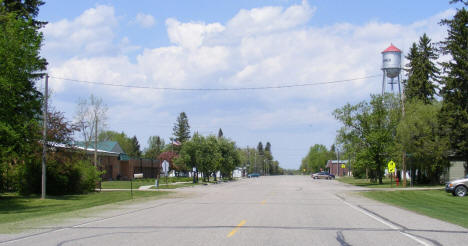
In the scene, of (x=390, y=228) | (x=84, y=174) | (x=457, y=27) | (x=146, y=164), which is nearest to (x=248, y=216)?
(x=390, y=228)

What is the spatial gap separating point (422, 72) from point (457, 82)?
919 inches

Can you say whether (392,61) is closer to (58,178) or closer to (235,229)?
(58,178)

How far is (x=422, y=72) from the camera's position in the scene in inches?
2228

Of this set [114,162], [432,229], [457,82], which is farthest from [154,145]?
[432,229]

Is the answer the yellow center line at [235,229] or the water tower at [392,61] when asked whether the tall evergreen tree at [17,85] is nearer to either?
the yellow center line at [235,229]

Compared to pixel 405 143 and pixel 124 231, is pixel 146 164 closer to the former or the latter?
pixel 405 143

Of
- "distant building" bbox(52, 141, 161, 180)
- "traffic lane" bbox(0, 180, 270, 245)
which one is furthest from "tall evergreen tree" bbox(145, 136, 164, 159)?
"traffic lane" bbox(0, 180, 270, 245)

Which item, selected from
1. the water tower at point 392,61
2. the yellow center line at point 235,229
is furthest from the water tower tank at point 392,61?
the yellow center line at point 235,229

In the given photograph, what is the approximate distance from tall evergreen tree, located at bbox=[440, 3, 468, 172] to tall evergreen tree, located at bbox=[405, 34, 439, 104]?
20039 millimetres

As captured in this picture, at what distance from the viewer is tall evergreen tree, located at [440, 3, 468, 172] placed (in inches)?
1315

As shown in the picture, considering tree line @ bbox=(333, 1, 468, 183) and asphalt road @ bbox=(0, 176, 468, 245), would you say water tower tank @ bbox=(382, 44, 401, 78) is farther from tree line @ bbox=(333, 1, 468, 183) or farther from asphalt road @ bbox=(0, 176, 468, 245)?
asphalt road @ bbox=(0, 176, 468, 245)

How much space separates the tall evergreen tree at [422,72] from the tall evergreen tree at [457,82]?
20039mm

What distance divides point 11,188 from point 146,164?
170 feet

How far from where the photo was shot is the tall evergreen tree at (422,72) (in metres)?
56.3
